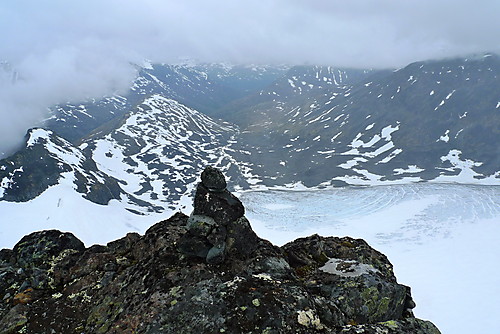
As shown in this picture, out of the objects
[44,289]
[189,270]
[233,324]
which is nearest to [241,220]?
[189,270]

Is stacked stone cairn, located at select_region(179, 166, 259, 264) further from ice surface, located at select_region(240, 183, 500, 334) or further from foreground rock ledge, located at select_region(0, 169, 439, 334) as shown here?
ice surface, located at select_region(240, 183, 500, 334)

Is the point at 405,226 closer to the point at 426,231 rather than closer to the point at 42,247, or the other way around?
the point at 426,231

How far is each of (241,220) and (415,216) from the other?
479 feet

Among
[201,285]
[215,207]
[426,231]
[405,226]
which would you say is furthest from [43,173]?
[426,231]

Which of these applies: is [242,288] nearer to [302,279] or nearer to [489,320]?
[302,279]

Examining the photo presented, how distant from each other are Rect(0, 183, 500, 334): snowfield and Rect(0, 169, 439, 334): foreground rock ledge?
72.7 m

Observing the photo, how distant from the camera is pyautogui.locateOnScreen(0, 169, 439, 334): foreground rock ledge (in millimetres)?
11133

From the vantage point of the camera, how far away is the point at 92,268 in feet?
54.9

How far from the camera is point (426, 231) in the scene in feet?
408

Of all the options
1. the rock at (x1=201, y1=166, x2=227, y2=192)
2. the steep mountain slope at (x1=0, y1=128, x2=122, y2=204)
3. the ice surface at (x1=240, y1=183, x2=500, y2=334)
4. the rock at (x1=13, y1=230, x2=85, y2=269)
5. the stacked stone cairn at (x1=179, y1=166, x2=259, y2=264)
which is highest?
the rock at (x1=201, y1=166, x2=227, y2=192)

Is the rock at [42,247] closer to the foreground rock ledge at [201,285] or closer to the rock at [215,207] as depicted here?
the foreground rock ledge at [201,285]

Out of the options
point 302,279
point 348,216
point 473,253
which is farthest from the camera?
point 348,216

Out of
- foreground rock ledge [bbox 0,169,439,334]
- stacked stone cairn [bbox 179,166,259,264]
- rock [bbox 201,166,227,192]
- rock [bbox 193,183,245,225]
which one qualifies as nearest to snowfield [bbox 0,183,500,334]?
foreground rock ledge [bbox 0,169,439,334]

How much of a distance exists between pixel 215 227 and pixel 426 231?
437 ft
